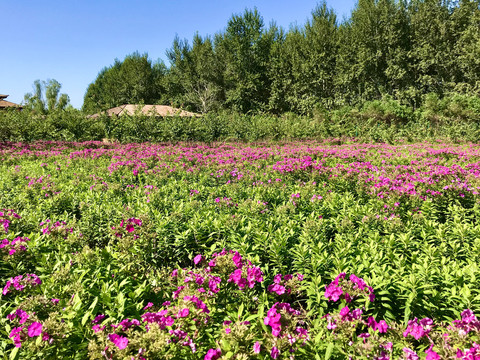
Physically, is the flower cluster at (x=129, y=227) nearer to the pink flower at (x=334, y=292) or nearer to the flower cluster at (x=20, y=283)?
the flower cluster at (x=20, y=283)

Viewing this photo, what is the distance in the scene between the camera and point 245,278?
2.20 m

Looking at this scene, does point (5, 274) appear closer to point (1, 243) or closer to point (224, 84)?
point (1, 243)

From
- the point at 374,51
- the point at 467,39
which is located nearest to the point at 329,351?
the point at 374,51

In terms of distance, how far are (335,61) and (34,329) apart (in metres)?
34.8

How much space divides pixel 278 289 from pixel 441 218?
359 cm

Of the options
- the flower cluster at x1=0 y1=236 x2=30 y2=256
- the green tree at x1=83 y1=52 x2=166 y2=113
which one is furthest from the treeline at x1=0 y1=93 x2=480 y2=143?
the green tree at x1=83 y1=52 x2=166 y2=113

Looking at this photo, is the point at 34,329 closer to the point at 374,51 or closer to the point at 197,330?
the point at 197,330

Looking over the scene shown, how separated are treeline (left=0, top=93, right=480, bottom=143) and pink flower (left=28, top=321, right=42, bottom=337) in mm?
15653

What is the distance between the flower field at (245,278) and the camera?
1703mm

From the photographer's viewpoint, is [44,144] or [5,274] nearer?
[5,274]

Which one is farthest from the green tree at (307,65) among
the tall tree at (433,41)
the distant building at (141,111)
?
the distant building at (141,111)

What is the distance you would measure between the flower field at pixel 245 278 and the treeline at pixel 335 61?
20976mm

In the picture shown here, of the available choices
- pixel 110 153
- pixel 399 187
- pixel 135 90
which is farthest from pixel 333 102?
pixel 135 90

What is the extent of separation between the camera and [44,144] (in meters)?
Result: 13.0
